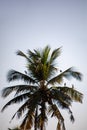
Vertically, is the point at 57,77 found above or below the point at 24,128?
above

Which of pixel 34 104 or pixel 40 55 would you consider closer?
pixel 34 104

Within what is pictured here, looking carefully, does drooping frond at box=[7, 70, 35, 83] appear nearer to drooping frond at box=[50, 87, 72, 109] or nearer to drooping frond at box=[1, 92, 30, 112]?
drooping frond at box=[1, 92, 30, 112]

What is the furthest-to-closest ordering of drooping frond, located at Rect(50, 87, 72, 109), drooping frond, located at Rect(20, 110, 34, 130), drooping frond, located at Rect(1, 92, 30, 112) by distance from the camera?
drooping frond, located at Rect(1, 92, 30, 112)
drooping frond, located at Rect(50, 87, 72, 109)
drooping frond, located at Rect(20, 110, 34, 130)

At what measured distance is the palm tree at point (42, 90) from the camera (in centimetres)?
1528

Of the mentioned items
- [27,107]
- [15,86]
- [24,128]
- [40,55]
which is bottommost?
[24,128]

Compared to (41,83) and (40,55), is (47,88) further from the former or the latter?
(40,55)

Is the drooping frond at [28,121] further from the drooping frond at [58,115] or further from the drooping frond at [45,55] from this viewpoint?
the drooping frond at [45,55]

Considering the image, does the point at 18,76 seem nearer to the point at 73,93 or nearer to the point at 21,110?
the point at 21,110

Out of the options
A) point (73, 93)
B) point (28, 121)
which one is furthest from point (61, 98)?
point (28, 121)

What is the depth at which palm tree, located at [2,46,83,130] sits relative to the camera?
15.3 meters

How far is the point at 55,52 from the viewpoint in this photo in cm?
1633

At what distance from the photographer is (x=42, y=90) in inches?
627

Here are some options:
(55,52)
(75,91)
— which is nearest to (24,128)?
→ (75,91)

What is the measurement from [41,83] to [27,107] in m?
1.64
